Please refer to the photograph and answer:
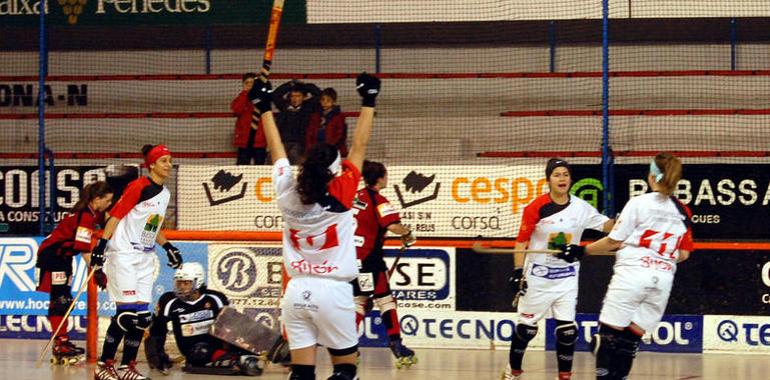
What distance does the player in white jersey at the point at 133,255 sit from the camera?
10047mm

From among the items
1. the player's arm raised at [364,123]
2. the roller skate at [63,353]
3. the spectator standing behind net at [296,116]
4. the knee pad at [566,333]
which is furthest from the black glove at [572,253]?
the spectator standing behind net at [296,116]

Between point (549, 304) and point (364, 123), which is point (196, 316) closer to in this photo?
point (549, 304)

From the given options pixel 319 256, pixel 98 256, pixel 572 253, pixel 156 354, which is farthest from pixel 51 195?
pixel 319 256

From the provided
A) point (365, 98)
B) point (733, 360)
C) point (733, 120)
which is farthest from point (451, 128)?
point (365, 98)

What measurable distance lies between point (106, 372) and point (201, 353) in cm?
99

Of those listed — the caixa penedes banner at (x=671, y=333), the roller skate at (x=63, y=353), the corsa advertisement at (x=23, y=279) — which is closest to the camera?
the roller skate at (x=63, y=353)

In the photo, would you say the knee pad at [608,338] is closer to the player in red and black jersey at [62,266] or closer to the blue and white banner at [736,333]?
the blue and white banner at [736,333]

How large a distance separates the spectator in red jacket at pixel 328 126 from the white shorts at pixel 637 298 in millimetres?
6979

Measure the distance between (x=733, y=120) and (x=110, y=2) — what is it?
836 cm

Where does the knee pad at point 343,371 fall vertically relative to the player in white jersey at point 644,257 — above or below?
below

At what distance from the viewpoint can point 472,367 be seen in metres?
11.2

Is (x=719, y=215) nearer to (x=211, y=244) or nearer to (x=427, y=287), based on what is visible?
(x=427, y=287)

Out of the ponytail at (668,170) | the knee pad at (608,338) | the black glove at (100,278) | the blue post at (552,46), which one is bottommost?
the knee pad at (608,338)

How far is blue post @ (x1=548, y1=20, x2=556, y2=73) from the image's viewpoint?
17.5 metres
